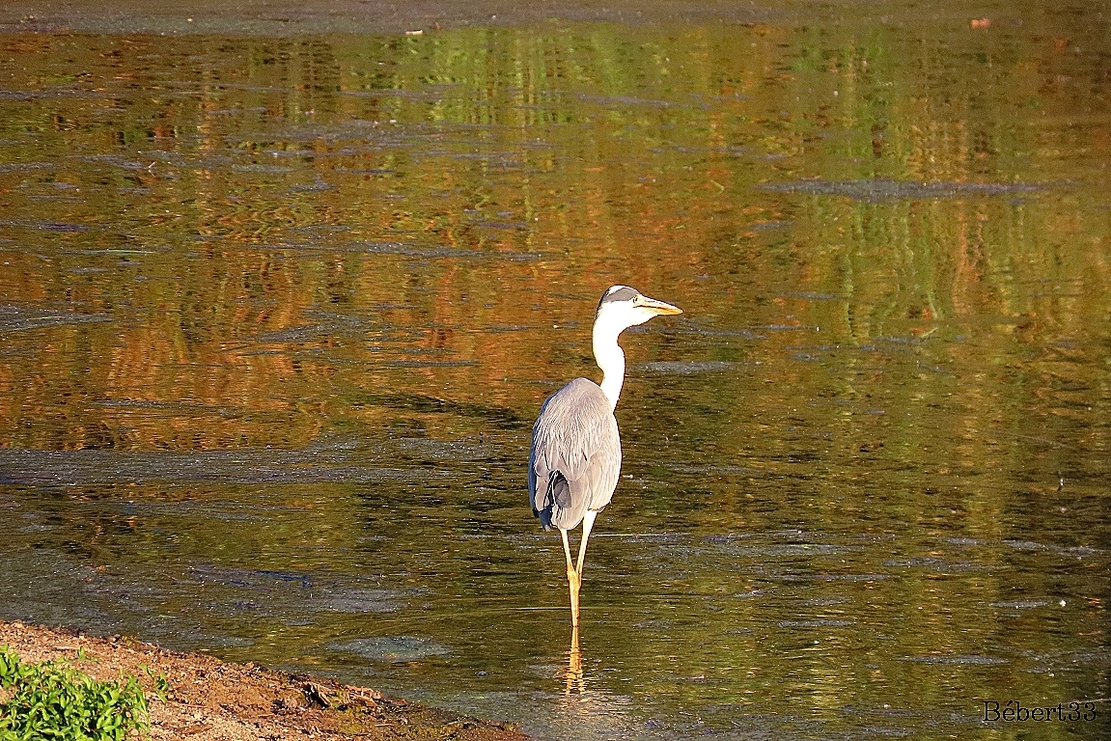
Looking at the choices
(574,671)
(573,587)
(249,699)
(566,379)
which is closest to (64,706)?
(249,699)

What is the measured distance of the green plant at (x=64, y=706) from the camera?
4.97 meters

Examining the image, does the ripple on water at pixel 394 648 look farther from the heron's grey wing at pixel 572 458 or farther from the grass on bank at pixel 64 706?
the grass on bank at pixel 64 706

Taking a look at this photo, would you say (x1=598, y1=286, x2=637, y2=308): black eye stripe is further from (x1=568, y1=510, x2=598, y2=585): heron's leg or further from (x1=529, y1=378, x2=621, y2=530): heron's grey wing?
(x1=568, y1=510, x2=598, y2=585): heron's leg

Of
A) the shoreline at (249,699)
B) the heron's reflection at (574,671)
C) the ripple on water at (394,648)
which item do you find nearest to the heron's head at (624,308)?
the heron's reflection at (574,671)

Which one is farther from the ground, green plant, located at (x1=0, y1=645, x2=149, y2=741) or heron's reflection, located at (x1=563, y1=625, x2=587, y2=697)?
green plant, located at (x1=0, y1=645, x2=149, y2=741)

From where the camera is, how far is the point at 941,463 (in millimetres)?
9227

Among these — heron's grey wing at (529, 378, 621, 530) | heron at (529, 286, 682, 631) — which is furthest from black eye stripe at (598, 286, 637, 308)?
heron's grey wing at (529, 378, 621, 530)

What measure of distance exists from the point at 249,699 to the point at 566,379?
4652 mm

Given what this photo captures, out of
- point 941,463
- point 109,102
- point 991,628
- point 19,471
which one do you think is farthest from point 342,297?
point 109,102

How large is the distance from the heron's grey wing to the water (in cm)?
41

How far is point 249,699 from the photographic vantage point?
607 cm

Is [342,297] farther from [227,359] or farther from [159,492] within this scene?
[159,492]

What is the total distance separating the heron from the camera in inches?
290

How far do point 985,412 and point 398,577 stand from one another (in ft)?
12.8
